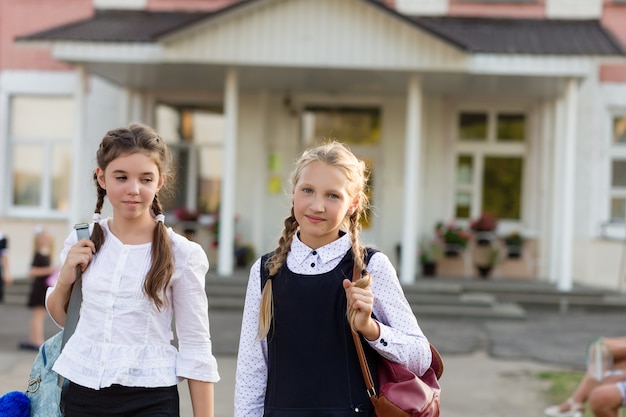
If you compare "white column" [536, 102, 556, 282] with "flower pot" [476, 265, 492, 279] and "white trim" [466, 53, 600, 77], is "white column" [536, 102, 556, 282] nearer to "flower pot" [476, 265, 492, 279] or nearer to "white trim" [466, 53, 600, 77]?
"flower pot" [476, 265, 492, 279]

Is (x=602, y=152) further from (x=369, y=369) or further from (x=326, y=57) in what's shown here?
(x=369, y=369)

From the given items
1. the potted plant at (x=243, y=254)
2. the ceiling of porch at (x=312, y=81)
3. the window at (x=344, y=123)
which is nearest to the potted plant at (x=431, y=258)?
the window at (x=344, y=123)

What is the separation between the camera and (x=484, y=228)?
1480cm

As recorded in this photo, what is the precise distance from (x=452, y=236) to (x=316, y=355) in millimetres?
12078

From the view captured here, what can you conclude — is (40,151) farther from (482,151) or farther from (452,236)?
(482,151)

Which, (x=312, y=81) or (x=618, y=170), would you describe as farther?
(x=618, y=170)

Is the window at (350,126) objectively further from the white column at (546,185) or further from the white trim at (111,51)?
the white trim at (111,51)

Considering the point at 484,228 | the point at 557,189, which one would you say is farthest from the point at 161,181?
the point at 484,228

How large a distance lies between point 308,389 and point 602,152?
13.5m

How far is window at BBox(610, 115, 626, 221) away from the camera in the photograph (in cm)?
1529

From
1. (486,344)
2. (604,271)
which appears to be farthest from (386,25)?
(604,271)

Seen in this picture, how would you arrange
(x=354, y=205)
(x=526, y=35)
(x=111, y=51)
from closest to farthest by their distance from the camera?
(x=354, y=205)
(x=111, y=51)
(x=526, y=35)

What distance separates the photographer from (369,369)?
2.79 m

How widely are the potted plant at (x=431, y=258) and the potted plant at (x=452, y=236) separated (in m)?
0.16
